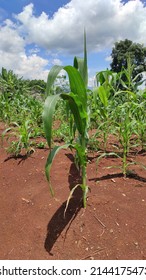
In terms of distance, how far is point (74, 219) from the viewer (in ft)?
4.74

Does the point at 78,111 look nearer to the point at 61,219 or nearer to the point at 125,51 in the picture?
the point at 61,219

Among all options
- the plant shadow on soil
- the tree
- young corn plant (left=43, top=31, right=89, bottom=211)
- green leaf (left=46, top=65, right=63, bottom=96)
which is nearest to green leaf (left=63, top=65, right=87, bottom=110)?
young corn plant (left=43, top=31, right=89, bottom=211)

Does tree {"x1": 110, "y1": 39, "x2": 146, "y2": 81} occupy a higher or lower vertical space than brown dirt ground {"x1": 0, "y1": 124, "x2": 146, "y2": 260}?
higher

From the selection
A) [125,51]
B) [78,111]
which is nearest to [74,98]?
[78,111]

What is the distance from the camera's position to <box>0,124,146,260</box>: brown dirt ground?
1300 mm

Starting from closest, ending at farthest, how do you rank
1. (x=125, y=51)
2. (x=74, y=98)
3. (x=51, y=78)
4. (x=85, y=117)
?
(x=51, y=78) < (x=74, y=98) < (x=85, y=117) < (x=125, y=51)

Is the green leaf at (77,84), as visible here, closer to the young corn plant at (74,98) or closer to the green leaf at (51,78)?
the young corn plant at (74,98)

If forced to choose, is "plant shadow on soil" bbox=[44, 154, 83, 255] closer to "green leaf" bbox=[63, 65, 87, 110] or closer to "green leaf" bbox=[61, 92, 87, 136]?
"green leaf" bbox=[61, 92, 87, 136]

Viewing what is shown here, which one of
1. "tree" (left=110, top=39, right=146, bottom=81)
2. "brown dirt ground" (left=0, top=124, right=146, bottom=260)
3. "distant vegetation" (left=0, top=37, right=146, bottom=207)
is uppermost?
"tree" (left=110, top=39, right=146, bottom=81)

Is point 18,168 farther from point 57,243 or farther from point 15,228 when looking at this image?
point 57,243

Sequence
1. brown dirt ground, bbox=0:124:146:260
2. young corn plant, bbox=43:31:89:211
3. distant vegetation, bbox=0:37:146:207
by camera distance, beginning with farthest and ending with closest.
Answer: brown dirt ground, bbox=0:124:146:260
distant vegetation, bbox=0:37:146:207
young corn plant, bbox=43:31:89:211

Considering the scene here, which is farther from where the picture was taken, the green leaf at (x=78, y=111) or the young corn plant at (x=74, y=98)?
the green leaf at (x=78, y=111)

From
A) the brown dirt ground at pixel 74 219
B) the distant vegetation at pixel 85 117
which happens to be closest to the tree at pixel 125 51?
the distant vegetation at pixel 85 117

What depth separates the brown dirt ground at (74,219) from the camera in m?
1.30
